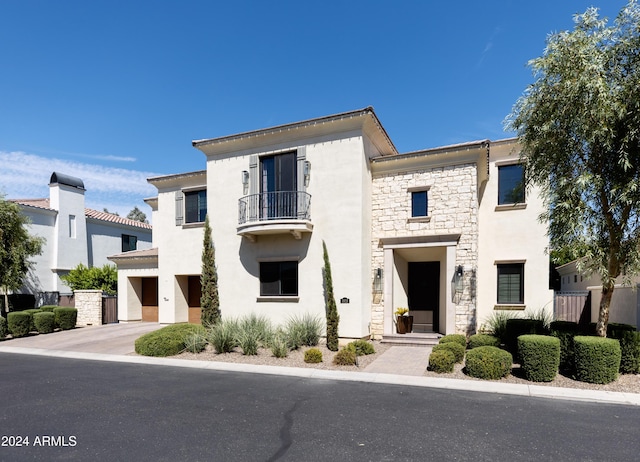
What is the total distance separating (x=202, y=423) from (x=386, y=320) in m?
8.78

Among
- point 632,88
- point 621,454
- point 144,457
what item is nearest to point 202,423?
point 144,457

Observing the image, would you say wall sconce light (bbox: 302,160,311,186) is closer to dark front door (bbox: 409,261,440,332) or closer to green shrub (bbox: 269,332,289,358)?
dark front door (bbox: 409,261,440,332)

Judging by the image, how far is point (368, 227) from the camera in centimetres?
1405

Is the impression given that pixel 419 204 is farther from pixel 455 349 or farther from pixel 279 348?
pixel 279 348

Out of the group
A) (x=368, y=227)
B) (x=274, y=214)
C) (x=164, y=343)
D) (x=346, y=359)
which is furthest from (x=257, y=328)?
(x=368, y=227)

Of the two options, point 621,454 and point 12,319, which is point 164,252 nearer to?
point 12,319

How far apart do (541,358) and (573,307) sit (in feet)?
28.1

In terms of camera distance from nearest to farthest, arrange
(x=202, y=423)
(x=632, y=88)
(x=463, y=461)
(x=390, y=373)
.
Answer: (x=463, y=461) < (x=202, y=423) < (x=632, y=88) < (x=390, y=373)

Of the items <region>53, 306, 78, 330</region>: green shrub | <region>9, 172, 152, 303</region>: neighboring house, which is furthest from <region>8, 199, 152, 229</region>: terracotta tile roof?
<region>53, 306, 78, 330</region>: green shrub

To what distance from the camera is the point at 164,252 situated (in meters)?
17.6

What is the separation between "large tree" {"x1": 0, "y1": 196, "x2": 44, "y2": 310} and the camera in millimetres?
18391

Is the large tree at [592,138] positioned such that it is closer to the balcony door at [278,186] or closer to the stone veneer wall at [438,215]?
the stone veneer wall at [438,215]

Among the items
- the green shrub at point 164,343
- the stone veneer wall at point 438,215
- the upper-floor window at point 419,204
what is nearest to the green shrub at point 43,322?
the green shrub at point 164,343

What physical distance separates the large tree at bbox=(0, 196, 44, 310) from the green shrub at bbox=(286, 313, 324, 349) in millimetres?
14911
